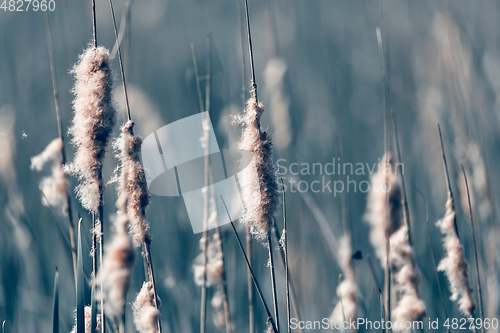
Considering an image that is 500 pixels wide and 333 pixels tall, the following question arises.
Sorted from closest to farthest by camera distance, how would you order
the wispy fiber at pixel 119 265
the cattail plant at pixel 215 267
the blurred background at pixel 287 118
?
the wispy fiber at pixel 119 265, the cattail plant at pixel 215 267, the blurred background at pixel 287 118

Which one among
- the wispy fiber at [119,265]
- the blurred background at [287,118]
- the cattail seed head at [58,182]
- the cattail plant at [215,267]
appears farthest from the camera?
the blurred background at [287,118]

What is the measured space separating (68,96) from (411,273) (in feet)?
7.33

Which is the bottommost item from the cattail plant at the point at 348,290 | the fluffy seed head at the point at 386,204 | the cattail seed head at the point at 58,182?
the cattail plant at the point at 348,290

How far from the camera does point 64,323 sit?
61.4 inches

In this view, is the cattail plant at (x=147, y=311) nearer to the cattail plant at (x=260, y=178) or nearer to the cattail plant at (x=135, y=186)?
the cattail plant at (x=135, y=186)

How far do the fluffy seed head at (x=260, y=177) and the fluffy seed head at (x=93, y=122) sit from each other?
0.32 meters

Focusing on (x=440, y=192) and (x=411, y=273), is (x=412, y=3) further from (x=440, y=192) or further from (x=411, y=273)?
(x=411, y=273)

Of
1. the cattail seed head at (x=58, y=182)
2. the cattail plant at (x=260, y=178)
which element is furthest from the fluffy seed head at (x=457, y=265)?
the cattail seed head at (x=58, y=182)

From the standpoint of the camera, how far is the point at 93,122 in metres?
0.85

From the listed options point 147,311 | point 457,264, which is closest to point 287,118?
point 457,264

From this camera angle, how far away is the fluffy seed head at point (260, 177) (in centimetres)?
88

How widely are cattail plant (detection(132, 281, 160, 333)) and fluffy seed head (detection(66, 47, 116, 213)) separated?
238 mm

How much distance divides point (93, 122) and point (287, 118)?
52.1 inches

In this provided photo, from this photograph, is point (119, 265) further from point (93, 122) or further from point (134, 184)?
point (93, 122)
